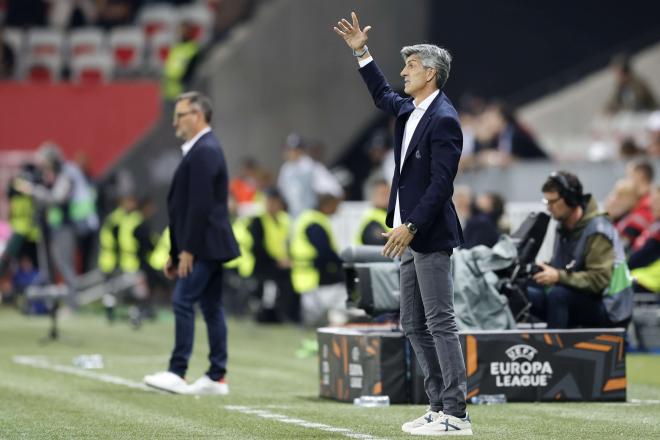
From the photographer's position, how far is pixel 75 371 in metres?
13.5

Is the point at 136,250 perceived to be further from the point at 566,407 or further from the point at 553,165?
the point at 566,407

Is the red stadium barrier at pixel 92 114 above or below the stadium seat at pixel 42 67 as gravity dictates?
below

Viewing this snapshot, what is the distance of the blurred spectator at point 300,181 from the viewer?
21.8m

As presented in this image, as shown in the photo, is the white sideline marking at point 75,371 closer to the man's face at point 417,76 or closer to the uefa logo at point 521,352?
the uefa logo at point 521,352

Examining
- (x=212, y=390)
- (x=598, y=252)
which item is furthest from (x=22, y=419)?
(x=598, y=252)

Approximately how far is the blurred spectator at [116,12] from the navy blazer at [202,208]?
19888mm

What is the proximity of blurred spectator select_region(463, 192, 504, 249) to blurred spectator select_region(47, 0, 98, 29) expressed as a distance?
608 inches

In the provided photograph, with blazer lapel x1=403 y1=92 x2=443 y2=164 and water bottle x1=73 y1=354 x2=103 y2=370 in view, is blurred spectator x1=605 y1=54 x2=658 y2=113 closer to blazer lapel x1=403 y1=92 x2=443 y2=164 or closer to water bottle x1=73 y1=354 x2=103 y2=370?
water bottle x1=73 y1=354 x2=103 y2=370

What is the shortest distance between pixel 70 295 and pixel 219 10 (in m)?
8.46

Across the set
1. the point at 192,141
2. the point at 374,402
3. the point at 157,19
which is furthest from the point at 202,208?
the point at 157,19

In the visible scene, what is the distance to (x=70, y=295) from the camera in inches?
869

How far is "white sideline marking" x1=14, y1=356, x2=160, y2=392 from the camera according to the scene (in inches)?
489

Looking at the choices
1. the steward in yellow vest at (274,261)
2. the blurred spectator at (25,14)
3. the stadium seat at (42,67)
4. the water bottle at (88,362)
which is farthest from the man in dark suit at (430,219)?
the blurred spectator at (25,14)

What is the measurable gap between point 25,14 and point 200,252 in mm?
20177
